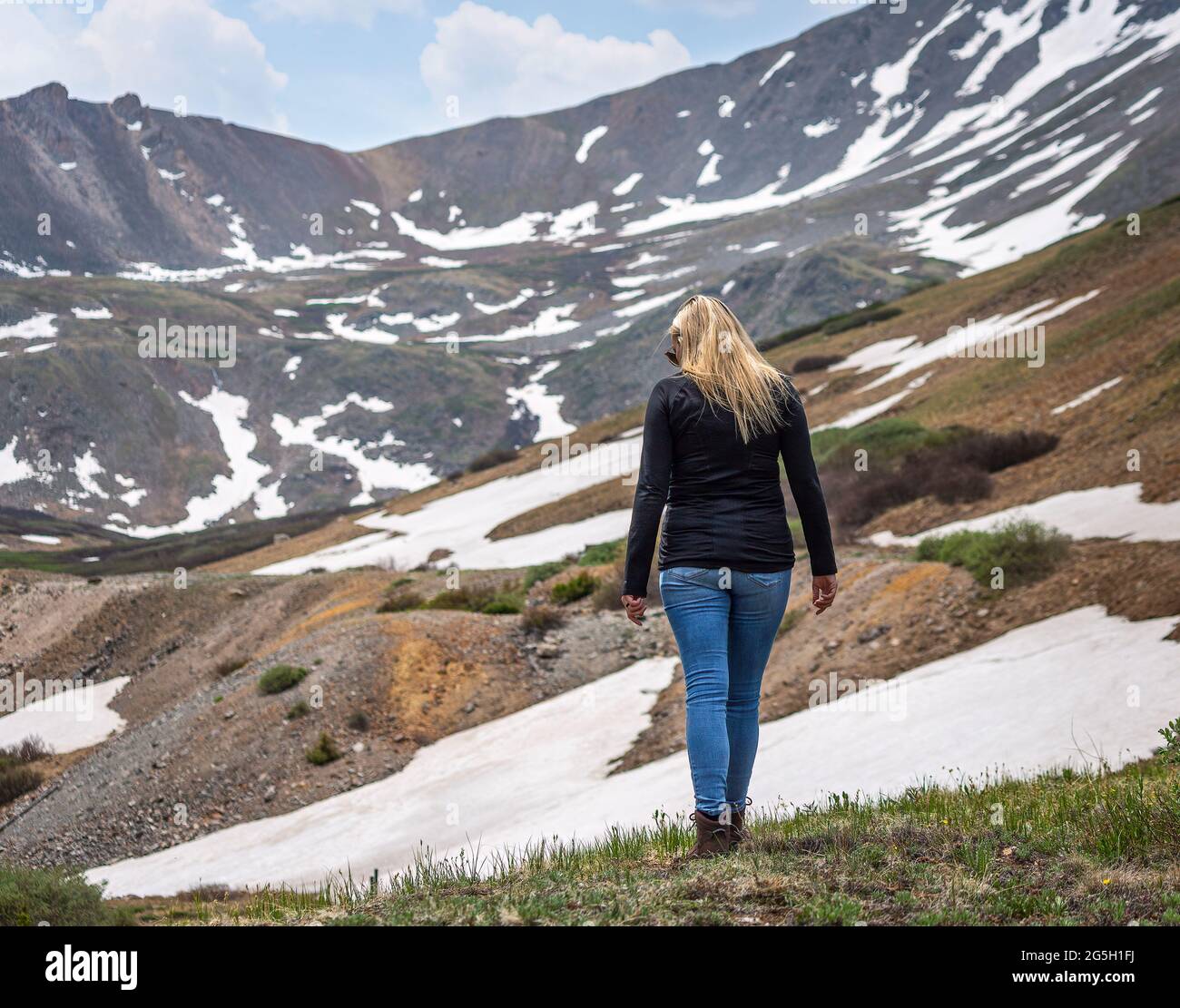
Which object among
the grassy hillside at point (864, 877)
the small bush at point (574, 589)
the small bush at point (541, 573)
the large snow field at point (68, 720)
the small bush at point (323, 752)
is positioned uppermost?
the small bush at point (541, 573)

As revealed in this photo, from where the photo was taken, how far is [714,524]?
197 inches

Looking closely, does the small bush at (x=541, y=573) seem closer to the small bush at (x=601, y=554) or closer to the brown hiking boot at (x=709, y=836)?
the small bush at (x=601, y=554)

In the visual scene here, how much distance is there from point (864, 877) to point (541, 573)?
22.8m

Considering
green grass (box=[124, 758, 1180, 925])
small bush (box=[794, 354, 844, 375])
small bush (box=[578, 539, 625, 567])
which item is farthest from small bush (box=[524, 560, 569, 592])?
small bush (box=[794, 354, 844, 375])

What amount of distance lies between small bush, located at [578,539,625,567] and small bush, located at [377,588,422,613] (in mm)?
4417

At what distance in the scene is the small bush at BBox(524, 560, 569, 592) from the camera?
86.7 ft

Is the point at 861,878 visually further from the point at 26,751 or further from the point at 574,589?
the point at 26,751

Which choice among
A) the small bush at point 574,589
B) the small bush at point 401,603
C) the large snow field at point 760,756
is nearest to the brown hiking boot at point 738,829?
the large snow field at point 760,756

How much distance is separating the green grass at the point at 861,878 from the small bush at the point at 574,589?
60.0 ft

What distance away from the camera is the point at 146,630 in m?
34.8

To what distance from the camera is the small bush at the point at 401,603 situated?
25.7 m

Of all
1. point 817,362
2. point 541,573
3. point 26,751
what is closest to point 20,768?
point 26,751

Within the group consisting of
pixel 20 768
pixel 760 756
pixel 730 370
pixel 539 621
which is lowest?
pixel 760 756
